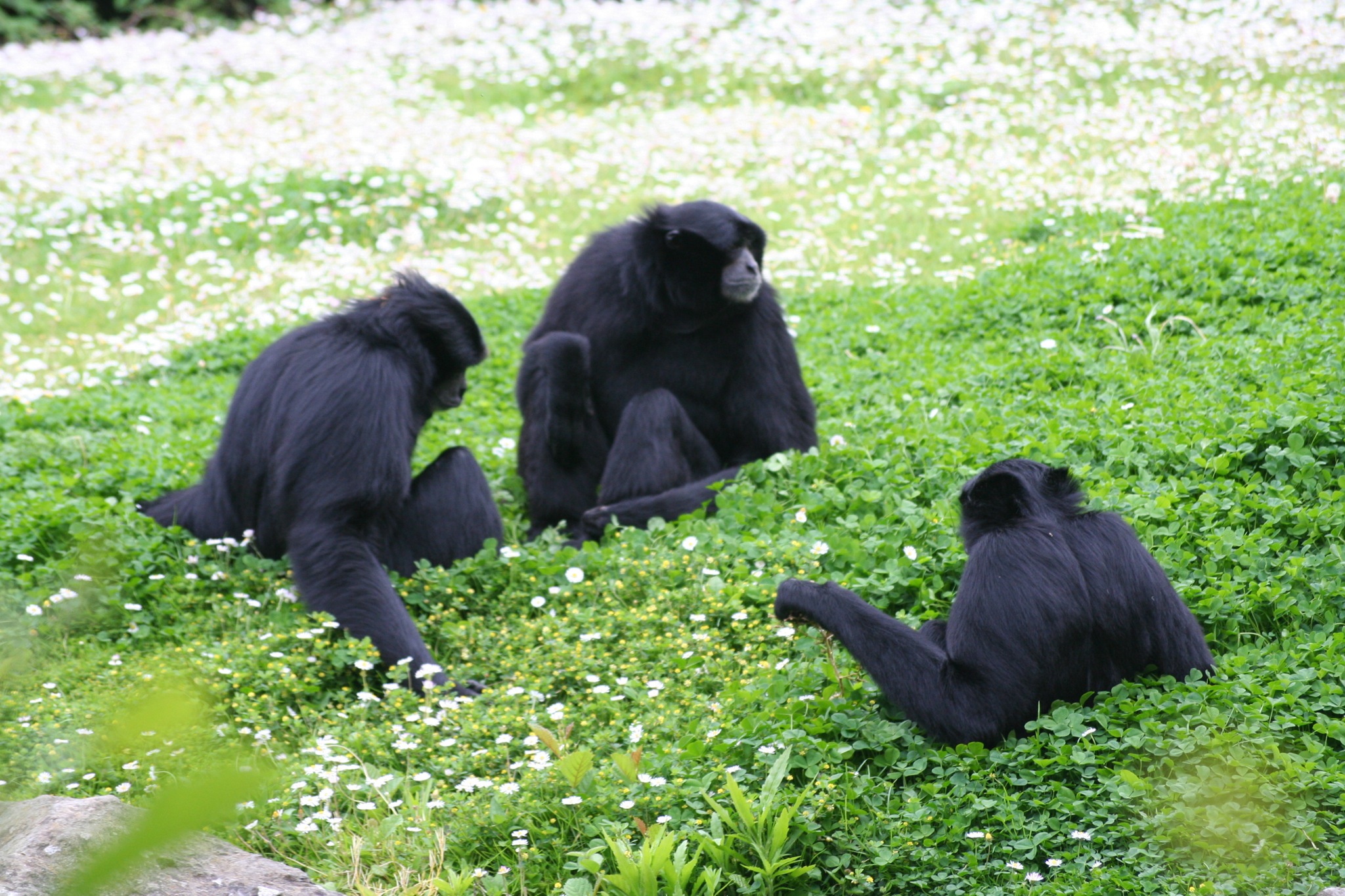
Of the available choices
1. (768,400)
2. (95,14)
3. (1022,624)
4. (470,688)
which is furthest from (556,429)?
(95,14)

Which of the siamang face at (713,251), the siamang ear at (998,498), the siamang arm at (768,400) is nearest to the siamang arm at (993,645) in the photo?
the siamang ear at (998,498)

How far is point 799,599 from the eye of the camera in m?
3.98

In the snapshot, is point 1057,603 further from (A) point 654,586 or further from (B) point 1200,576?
(A) point 654,586

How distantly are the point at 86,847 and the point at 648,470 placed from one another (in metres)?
3.98

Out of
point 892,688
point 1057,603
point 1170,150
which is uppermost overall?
point 1170,150

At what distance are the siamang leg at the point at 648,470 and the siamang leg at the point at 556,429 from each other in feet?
0.66

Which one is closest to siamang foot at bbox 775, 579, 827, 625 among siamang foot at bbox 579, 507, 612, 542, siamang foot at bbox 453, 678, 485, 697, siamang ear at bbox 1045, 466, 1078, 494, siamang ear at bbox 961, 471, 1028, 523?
siamang ear at bbox 961, 471, 1028, 523

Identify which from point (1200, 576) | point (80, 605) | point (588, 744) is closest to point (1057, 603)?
point (1200, 576)

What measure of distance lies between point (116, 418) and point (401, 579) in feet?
11.3

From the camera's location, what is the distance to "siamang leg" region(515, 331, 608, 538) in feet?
22.1

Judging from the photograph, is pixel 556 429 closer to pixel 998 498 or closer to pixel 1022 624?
pixel 998 498

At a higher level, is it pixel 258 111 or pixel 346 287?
pixel 258 111

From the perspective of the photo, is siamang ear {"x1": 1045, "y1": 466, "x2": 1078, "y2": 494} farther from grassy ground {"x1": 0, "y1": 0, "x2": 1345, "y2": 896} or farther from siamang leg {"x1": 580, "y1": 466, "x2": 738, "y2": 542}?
siamang leg {"x1": 580, "y1": 466, "x2": 738, "y2": 542}

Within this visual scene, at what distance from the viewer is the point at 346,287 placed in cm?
1091
